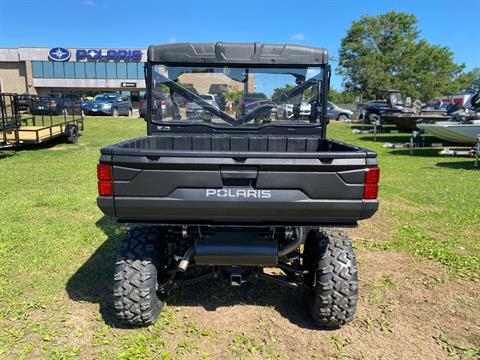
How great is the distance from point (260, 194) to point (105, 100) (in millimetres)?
28906

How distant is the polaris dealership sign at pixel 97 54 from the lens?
4791cm

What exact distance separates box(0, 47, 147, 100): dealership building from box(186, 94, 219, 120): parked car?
4607 cm

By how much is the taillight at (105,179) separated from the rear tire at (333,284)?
1.59 meters

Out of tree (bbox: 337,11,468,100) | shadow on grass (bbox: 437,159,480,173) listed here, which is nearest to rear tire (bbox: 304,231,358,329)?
shadow on grass (bbox: 437,159,480,173)

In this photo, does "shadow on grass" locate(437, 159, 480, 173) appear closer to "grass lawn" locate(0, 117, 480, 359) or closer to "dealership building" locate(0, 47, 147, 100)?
"grass lawn" locate(0, 117, 480, 359)

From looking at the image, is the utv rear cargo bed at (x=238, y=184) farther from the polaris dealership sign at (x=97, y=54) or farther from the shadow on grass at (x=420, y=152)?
the polaris dealership sign at (x=97, y=54)

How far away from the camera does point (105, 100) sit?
29.2 metres

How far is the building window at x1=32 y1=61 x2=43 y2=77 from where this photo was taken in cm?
4884

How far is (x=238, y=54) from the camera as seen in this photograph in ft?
13.7

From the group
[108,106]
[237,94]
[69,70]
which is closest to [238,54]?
[237,94]

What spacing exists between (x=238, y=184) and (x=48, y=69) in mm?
53397

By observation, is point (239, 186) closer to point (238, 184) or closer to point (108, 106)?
point (238, 184)

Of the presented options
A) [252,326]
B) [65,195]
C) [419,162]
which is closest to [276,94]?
[252,326]

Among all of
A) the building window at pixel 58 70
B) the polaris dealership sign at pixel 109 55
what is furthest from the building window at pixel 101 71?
the building window at pixel 58 70
